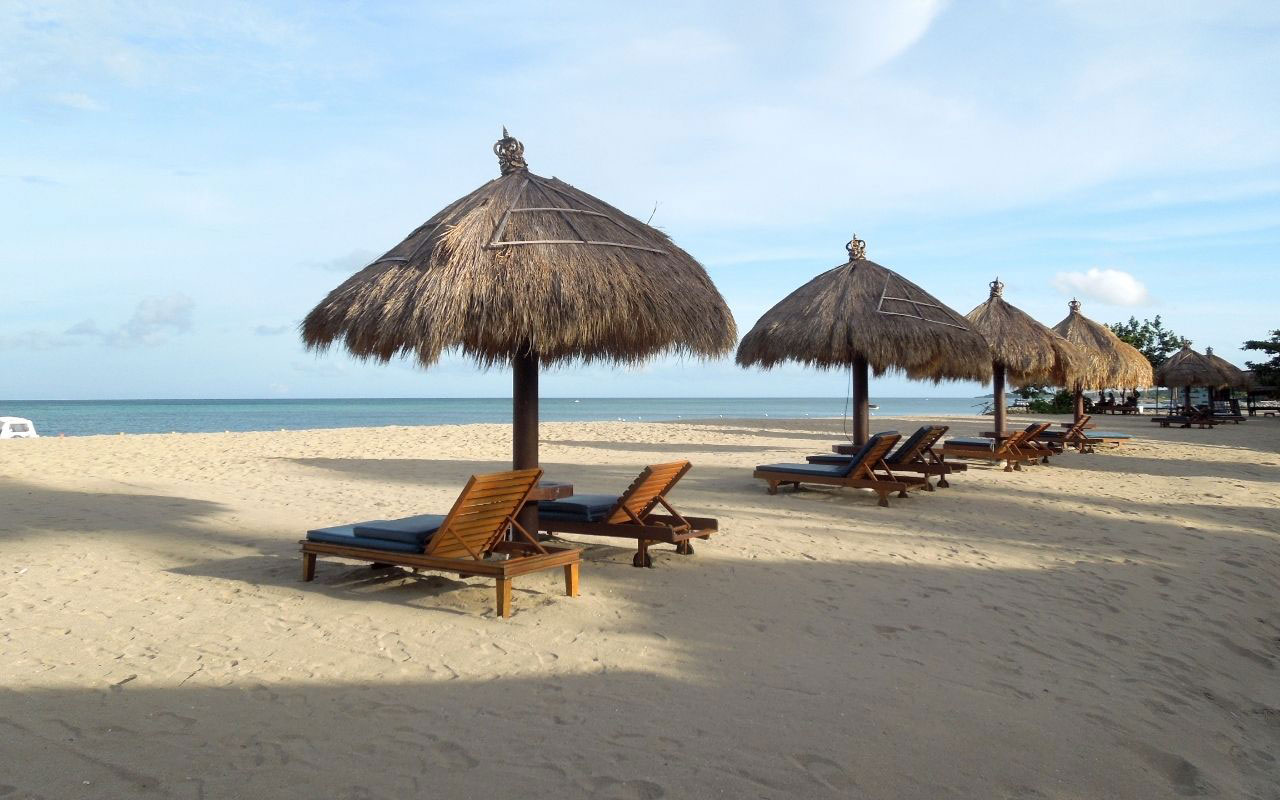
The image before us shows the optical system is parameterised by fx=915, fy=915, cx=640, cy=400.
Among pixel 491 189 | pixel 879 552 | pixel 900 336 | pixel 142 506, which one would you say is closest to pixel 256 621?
pixel 491 189

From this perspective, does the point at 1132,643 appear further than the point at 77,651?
Yes

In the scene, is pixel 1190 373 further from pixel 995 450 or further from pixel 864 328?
pixel 864 328

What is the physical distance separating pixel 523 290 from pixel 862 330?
6091 mm

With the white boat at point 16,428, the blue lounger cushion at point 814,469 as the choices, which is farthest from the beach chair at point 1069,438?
the white boat at point 16,428

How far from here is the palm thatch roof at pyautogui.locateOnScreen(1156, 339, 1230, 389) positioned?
2505 cm

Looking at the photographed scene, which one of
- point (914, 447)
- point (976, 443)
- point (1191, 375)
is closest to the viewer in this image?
point (914, 447)

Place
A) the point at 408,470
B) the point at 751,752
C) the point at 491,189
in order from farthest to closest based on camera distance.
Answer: the point at 408,470, the point at 491,189, the point at 751,752

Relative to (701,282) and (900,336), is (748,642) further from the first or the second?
(900,336)

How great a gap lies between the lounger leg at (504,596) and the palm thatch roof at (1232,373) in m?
26.5

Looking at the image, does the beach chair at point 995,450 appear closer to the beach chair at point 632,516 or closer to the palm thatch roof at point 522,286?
the beach chair at point 632,516

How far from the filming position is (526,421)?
5656 millimetres

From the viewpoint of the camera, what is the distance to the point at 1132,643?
4.51 meters

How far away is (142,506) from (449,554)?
4.82 m

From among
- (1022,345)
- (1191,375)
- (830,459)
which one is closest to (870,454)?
(830,459)
